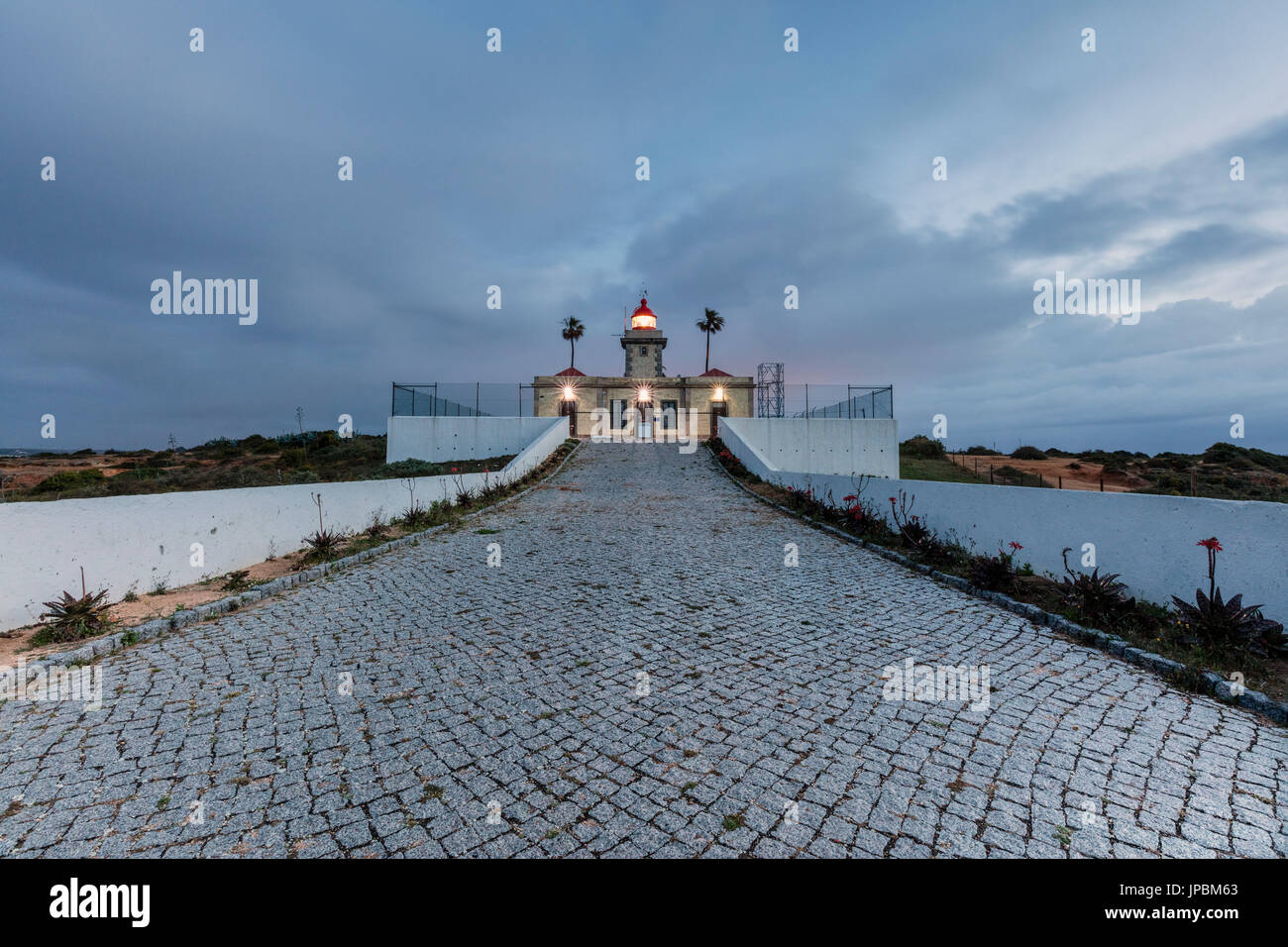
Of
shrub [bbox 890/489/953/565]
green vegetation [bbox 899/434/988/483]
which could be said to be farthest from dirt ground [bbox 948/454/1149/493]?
shrub [bbox 890/489/953/565]

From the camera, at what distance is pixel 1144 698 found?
3768 millimetres

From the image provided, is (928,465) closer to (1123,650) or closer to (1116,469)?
(1116,469)

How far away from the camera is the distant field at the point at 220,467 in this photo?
667 inches

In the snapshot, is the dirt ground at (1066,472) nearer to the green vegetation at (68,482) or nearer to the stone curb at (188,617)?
the stone curb at (188,617)

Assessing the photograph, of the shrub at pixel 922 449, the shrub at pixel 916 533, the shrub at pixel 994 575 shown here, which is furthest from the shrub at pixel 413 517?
the shrub at pixel 922 449

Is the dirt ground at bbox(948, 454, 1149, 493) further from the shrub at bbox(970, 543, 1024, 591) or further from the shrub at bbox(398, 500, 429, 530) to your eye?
the shrub at bbox(398, 500, 429, 530)

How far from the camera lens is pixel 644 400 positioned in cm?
3219

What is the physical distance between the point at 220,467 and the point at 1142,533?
3227 cm

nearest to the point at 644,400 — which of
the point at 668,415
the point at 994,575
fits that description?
the point at 668,415

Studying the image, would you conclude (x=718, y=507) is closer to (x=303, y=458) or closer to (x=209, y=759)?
(x=209, y=759)

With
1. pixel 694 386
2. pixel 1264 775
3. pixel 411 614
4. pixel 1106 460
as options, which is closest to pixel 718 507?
pixel 411 614

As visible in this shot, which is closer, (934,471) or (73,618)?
(73,618)

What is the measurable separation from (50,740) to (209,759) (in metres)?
A: 1.24

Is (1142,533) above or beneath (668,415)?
beneath
